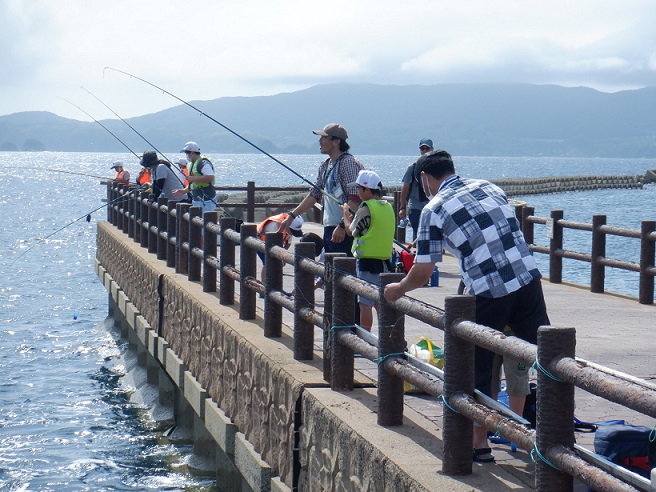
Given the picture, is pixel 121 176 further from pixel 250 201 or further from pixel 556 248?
pixel 556 248

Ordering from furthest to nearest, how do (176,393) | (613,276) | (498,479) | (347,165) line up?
(613,276)
(176,393)
(347,165)
(498,479)

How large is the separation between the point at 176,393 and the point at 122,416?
7.83ft

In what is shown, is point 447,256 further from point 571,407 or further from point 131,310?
point 571,407

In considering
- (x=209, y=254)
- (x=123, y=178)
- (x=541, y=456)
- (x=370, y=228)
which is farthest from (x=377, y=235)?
(x=123, y=178)

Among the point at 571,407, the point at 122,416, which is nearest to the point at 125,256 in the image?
the point at 122,416

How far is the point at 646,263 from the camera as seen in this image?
39.9ft

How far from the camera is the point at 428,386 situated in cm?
495

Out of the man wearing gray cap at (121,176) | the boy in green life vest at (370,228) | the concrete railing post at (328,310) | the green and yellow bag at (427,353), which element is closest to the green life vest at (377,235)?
the boy in green life vest at (370,228)

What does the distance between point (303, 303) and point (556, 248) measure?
7.51 m

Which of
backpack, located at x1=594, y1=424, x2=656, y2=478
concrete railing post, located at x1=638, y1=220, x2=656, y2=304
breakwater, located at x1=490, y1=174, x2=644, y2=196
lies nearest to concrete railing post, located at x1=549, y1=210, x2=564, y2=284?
concrete railing post, located at x1=638, y1=220, x2=656, y2=304

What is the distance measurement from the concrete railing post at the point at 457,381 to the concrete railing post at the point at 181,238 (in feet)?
25.8

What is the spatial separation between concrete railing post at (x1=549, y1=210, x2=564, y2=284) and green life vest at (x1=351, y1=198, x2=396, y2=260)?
637 centimetres

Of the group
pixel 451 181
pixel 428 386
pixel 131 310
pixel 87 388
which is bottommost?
pixel 87 388

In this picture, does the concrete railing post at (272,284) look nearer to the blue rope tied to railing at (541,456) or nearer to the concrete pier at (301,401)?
the concrete pier at (301,401)
